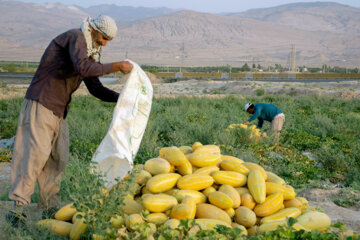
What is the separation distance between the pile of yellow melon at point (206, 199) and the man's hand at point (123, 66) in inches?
36.1

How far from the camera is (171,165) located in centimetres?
363

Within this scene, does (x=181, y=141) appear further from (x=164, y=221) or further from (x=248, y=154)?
(x=164, y=221)

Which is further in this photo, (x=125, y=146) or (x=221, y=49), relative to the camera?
(x=221, y=49)

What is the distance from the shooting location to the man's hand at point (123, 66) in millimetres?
3233

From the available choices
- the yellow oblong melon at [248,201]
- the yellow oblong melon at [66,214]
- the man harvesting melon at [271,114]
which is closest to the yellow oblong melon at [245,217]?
the yellow oblong melon at [248,201]

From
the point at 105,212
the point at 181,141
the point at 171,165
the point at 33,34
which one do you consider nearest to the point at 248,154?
the point at 181,141

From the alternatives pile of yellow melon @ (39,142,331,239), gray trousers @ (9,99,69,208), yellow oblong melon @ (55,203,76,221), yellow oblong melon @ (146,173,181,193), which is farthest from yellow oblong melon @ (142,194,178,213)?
gray trousers @ (9,99,69,208)

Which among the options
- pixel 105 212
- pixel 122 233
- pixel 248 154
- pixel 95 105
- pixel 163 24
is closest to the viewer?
pixel 122 233

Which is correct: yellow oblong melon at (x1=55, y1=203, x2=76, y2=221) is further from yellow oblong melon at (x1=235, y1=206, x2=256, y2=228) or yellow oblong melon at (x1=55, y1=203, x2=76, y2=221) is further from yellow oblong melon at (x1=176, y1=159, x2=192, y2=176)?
yellow oblong melon at (x1=235, y1=206, x2=256, y2=228)

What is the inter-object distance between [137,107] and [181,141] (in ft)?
11.4

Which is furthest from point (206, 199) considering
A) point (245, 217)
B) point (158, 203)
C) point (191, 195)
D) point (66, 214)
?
point (66, 214)

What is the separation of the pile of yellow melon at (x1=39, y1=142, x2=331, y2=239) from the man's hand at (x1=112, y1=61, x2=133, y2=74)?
0.92 metres

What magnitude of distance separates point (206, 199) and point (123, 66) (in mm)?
1467

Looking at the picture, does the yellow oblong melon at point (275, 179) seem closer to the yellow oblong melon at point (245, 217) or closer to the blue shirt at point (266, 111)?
the yellow oblong melon at point (245, 217)
